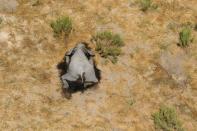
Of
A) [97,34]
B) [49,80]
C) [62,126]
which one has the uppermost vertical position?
[97,34]

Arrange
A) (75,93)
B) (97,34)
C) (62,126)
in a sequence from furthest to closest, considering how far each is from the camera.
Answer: (97,34)
(75,93)
(62,126)

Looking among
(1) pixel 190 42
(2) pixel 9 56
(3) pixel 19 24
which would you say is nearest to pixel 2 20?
(3) pixel 19 24

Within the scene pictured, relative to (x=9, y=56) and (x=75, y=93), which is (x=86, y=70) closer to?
(x=75, y=93)

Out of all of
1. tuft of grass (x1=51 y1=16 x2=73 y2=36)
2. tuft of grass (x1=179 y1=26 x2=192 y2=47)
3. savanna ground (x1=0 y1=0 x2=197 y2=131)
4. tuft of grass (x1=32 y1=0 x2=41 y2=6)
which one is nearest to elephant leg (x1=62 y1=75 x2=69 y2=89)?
savanna ground (x1=0 y1=0 x2=197 y2=131)

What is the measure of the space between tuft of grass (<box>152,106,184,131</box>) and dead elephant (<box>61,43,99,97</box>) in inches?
73.2

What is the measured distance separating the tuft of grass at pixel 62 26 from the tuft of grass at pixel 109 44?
0.78m

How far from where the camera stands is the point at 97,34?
1232 cm

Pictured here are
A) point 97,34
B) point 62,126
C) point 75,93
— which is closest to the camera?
point 62,126

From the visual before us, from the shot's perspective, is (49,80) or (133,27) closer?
(49,80)

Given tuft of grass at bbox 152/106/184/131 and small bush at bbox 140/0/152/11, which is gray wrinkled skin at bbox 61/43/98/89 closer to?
tuft of grass at bbox 152/106/184/131

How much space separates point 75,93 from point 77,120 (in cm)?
83

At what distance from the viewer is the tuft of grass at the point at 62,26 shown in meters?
12.3

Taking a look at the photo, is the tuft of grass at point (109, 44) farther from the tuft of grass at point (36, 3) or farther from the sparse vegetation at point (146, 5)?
the tuft of grass at point (36, 3)

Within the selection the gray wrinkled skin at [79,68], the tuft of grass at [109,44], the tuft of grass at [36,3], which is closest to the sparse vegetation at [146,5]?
the tuft of grass at [109,44]
